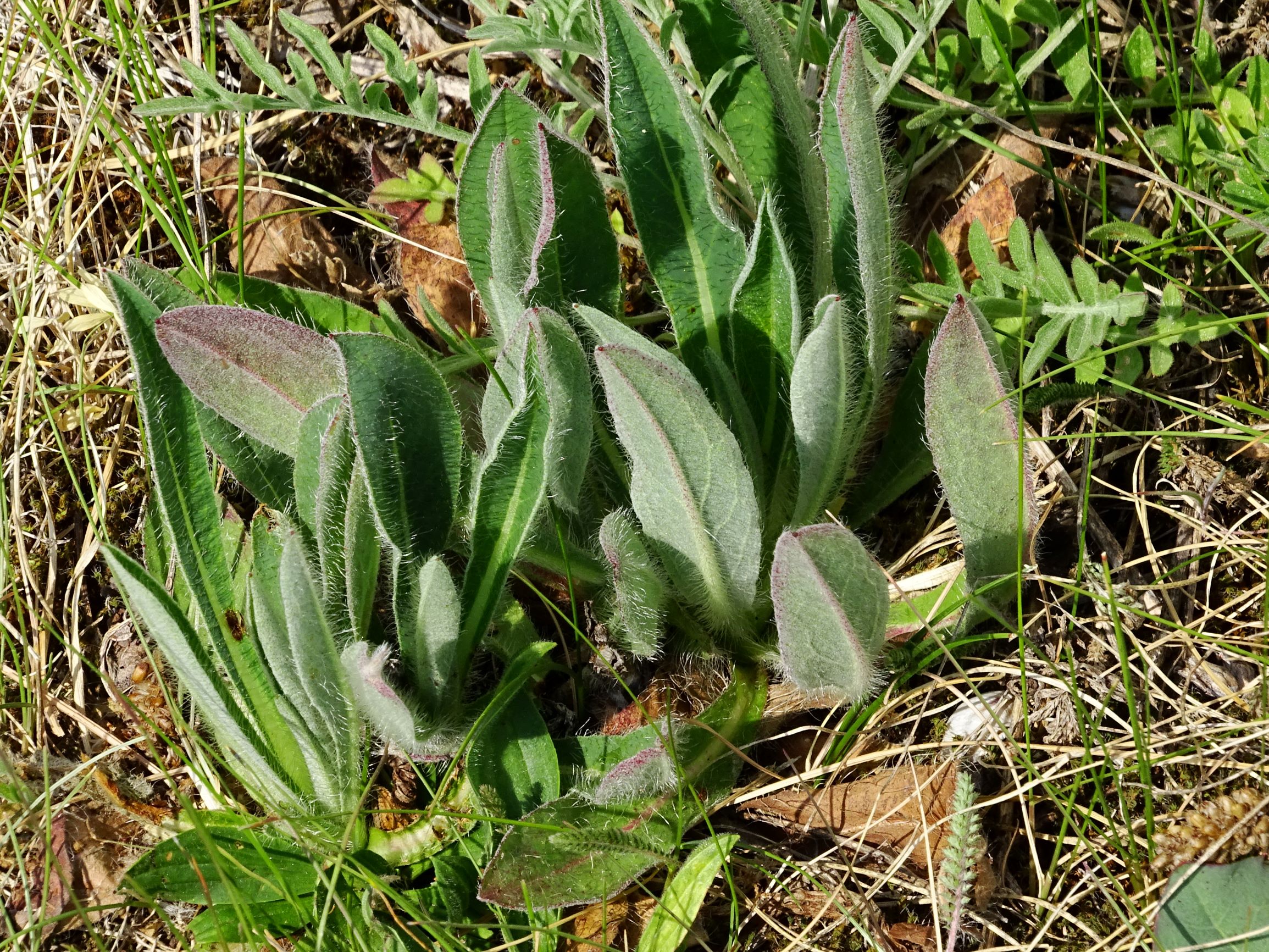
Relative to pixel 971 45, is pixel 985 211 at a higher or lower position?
lower

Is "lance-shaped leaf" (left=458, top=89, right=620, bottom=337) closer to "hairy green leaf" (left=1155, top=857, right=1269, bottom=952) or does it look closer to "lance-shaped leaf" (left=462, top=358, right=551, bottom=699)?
"lance-shaped leaf" (left=462, top=358, right=551, bottom=699)

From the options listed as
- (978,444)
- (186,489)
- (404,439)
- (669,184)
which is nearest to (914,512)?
(978,444)

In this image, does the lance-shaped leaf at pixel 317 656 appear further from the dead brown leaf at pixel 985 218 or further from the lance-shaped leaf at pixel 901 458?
the dead brown leaf at pixel 985 218

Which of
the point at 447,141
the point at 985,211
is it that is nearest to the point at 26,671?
the point at 447,141

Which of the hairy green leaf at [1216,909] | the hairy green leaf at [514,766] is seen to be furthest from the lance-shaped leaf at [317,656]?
the hairy green leaf at [1216,909]

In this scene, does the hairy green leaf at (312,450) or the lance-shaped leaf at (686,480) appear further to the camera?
the hairy green leaf at (312,450)

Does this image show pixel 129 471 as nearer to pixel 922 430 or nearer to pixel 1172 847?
pixel 922 430

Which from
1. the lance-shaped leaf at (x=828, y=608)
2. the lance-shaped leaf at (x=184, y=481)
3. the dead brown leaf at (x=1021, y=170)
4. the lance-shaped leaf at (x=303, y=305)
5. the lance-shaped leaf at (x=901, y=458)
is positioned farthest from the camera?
the dead brown leaf at (x=1021, y=170)

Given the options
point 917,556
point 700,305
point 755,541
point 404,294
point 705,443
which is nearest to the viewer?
point 705,443
